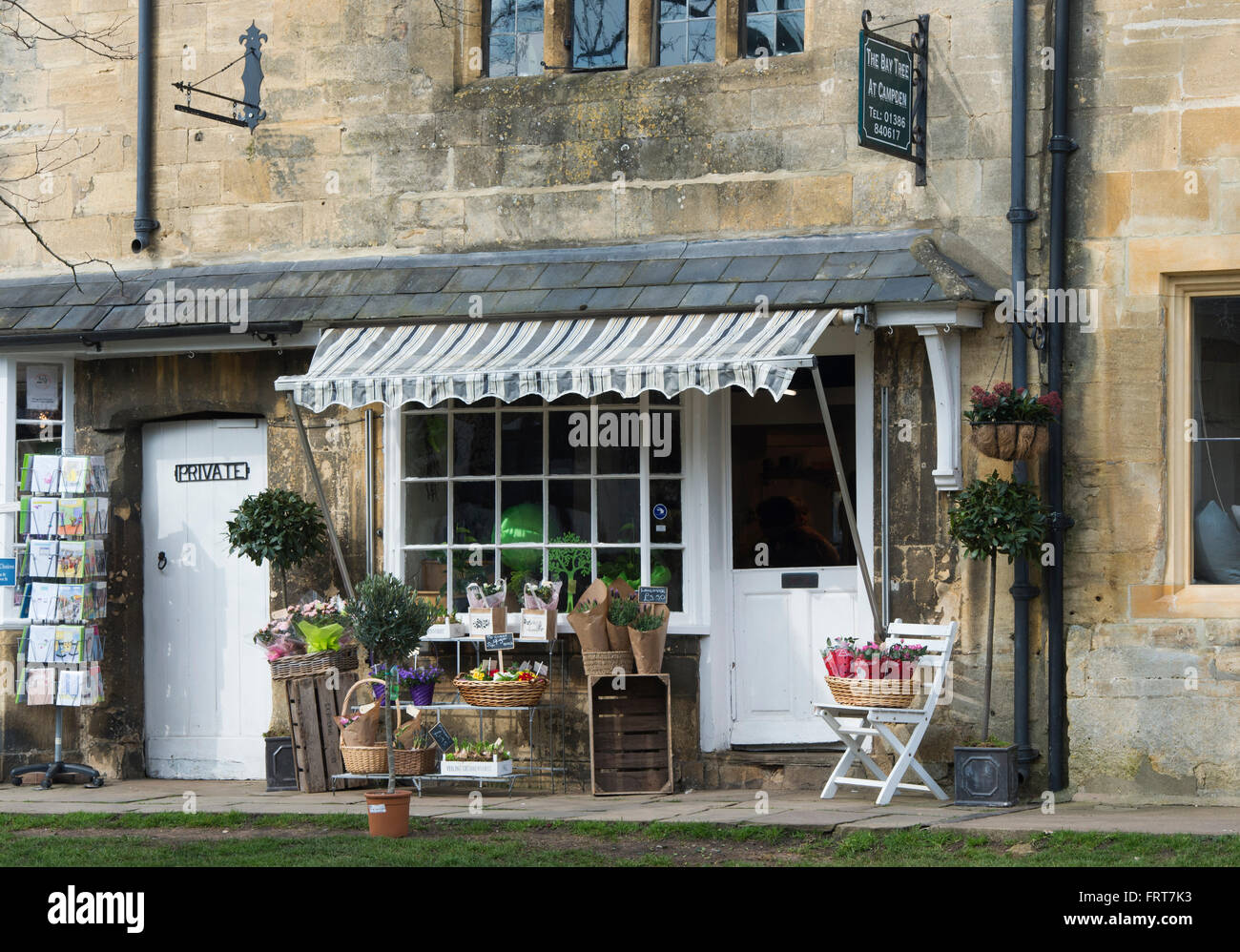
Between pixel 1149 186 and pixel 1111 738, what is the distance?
298cm

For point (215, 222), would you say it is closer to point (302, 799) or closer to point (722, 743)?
point (302, 799)

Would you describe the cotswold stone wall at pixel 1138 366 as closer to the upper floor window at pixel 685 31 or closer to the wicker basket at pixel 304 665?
the upper floor window at pixel 685 31

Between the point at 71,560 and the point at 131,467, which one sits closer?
the point at 71,560

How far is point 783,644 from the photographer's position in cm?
1088

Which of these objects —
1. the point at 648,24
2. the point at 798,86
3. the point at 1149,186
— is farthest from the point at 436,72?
the point at 1149,186

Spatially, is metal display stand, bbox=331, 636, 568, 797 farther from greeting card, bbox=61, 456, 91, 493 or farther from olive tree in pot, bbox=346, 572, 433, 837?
greeting card, bbox=61, 456, 91, 493

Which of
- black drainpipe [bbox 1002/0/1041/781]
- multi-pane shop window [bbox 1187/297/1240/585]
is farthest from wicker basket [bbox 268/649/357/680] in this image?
multi-pane shop window [bbox 1187/297/1240/585]

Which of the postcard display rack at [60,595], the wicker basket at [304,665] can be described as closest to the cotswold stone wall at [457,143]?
the postcard display rack at [60,595]

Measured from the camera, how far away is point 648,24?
36.5ft

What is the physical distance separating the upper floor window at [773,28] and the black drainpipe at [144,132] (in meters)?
3.96

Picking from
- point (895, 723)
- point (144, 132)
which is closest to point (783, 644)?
point (895, 723)

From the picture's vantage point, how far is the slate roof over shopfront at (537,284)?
1016cm

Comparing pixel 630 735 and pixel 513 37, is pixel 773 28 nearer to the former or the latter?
pixel 513 37

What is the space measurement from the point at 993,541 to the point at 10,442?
6.38 meters
